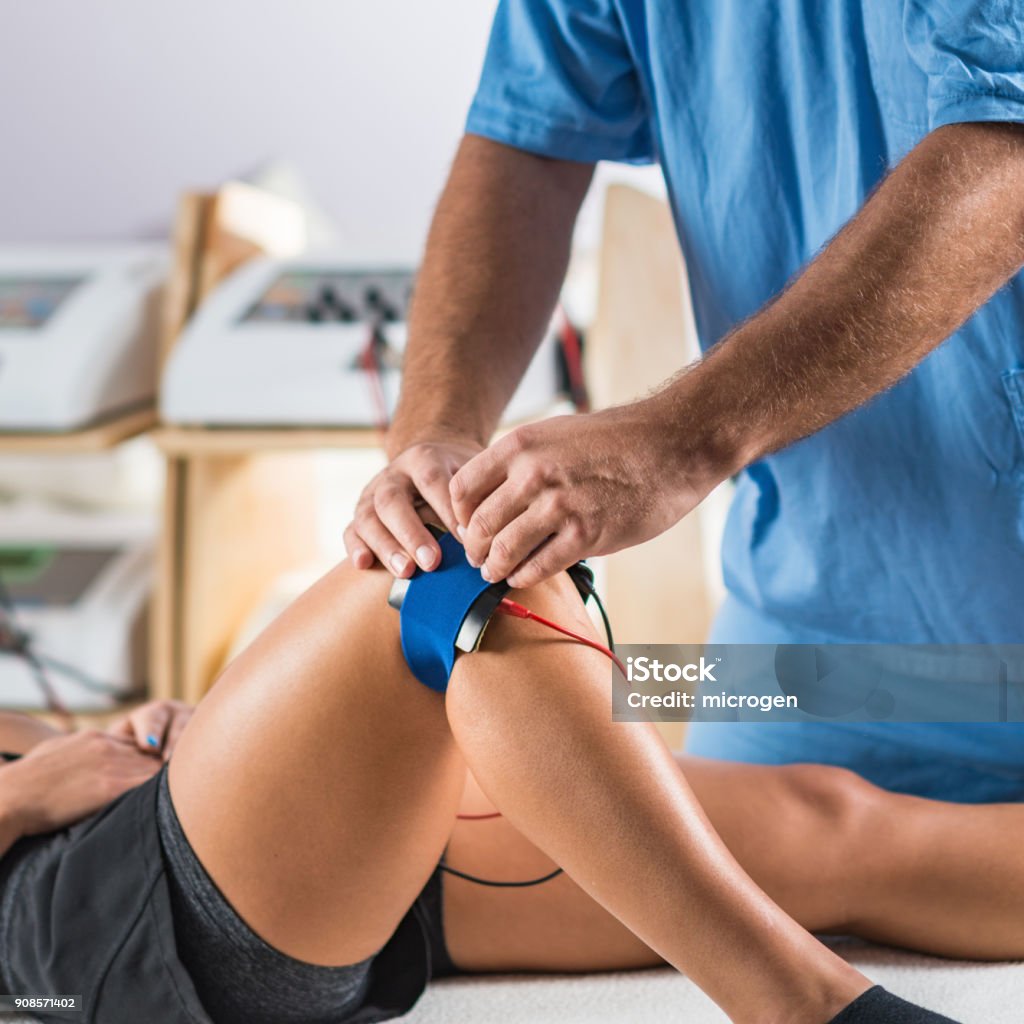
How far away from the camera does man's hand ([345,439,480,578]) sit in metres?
0.82

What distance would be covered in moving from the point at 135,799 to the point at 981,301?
692mm

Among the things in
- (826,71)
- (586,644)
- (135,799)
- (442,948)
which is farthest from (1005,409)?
(135,799)

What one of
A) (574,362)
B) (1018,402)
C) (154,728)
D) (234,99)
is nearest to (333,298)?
(574,362)

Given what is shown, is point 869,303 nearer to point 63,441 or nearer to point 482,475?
point 482,475

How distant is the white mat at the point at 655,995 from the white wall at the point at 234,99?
1.92 metres

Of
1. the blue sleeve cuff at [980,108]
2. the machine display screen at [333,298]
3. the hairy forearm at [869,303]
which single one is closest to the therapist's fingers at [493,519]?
the hairy forearm at [869,303]

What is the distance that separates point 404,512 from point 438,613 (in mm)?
89

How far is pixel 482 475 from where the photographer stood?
786 mm

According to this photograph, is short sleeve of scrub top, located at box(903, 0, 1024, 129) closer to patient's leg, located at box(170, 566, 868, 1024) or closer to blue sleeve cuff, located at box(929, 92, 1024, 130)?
blue sleeve cuff, located at box(929, 92, 1024, 130)

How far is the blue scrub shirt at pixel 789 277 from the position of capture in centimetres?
97

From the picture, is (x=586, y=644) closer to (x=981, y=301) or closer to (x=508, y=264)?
(x=981, y=301)

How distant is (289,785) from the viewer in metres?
0.82

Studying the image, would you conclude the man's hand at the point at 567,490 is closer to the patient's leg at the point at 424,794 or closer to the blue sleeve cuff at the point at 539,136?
the patient's leg at the point at 424,794

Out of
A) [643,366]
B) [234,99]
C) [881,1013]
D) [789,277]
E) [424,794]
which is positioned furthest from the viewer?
[234,99]
